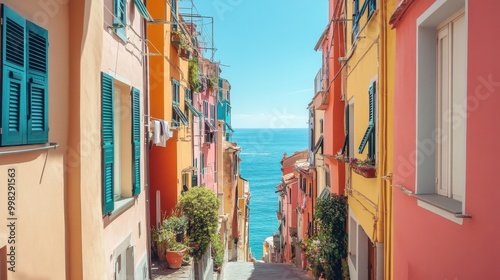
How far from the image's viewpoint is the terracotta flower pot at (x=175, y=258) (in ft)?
36.2

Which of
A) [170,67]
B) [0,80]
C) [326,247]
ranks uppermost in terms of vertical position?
[170,67]

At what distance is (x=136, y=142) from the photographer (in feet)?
27.8

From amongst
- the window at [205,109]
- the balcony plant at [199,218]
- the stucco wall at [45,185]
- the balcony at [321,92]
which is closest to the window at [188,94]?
the window at [205,109]

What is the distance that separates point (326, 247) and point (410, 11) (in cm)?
810

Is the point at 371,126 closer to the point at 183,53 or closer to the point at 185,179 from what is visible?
the point at 183,53

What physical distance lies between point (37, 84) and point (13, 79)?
0.45 m

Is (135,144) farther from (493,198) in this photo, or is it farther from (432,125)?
(493,198)

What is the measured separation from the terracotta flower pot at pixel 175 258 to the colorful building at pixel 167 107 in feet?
4.86

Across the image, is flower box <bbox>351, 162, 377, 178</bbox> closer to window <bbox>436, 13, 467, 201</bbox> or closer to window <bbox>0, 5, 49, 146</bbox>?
window <bbox>436, 13, 467, 201</bbox>

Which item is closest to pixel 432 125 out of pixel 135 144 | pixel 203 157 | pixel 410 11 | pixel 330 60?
pixel 410 11

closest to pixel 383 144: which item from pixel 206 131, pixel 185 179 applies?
pixel 185 179

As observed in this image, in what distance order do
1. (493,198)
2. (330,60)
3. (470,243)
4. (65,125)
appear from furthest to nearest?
1. (330,60)
2. (65,125)
3. (470,243)
4. (493,198)

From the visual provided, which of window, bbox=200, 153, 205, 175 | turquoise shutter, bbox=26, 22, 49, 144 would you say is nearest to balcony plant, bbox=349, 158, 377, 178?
turquoise shutter, bbox=26, 22, 49, 144

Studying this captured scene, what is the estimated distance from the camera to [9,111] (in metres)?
3.41
